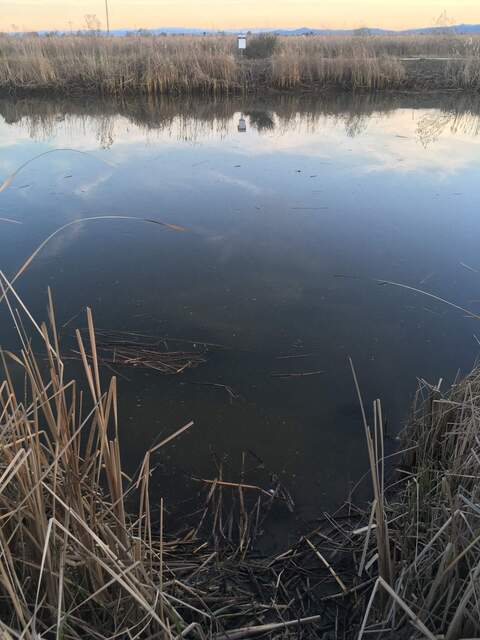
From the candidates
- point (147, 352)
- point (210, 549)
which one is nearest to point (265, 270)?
point (147, 352)

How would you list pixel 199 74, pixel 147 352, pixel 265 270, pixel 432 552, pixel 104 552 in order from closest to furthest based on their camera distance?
pixel 104 552, pixel 432 552, pixel 147 352, pixel 265 270, pixel 199 74

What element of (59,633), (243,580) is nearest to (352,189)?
(243,580)

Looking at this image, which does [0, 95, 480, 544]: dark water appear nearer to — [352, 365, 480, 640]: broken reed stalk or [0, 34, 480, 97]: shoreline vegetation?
[352, 365, 480, 640]: broken reed stalk

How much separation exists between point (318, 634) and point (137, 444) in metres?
1.04

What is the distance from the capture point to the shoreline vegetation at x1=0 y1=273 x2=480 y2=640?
3.34ft

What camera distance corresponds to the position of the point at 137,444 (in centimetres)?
207

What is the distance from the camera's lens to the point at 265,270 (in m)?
3.47

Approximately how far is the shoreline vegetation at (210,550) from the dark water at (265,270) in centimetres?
21

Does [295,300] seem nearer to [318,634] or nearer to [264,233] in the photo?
[264,233]

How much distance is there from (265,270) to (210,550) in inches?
85.5

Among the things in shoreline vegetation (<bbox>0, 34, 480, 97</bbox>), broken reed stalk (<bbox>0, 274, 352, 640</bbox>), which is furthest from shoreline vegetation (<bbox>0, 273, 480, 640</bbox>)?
shoreline vegetation (<bbox>0, 34, 480, 97</bbox>)

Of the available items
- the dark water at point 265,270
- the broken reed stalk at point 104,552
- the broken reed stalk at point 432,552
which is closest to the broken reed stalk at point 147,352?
the dark water at point 265,270

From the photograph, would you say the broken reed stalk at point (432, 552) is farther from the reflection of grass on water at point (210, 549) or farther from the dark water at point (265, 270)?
the dark water at point (265, 270)

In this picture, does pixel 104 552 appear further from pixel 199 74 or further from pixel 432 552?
pixel 199 74
